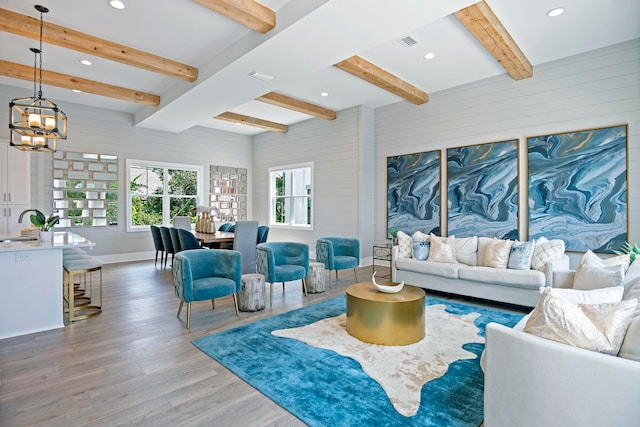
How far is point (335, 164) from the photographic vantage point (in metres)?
7.41

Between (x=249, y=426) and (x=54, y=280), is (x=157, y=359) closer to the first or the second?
(x=249, y=426)

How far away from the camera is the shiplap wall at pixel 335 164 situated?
686 centimetres

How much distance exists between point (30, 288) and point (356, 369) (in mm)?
3309

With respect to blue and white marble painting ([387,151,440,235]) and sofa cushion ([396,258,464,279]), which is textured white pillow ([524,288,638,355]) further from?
blue and white marble painting ([387,151,440,235])

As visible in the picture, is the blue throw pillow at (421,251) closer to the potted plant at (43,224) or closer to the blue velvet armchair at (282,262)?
the blue velvet armchair at (282,262)

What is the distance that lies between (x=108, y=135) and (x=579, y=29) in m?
8.42

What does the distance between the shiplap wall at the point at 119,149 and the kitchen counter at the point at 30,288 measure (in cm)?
394

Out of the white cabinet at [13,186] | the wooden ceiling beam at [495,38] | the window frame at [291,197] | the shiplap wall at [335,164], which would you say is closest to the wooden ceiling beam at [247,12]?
the wooden ceiling beam at [495,38]

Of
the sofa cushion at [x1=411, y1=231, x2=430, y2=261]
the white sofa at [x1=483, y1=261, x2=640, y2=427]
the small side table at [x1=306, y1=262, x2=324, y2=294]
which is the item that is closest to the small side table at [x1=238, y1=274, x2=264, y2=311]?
the small side table at [x1=306, y1=262, x2=324, y2=294]

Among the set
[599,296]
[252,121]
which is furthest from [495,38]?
[252,121]

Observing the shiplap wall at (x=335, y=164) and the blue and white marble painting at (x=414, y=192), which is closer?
the blue and white marble painting at (x=414, y=192)

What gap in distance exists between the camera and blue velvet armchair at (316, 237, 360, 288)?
5.20m

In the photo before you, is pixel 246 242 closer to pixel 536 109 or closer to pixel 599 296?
pixel 599 296

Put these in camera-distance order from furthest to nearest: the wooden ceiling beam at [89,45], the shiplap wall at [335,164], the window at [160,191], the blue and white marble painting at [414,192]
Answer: the window at [160,191], the shiplap wall at [335,164], the blue and white marble painting at [414,192], the wooden ceiling beam at [89,45]
